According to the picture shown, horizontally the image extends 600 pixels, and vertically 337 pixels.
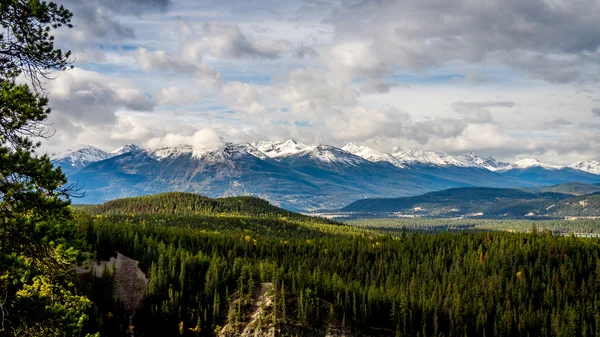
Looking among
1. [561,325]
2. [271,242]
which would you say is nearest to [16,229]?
[561,325]

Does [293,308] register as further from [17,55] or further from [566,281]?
[566,281]

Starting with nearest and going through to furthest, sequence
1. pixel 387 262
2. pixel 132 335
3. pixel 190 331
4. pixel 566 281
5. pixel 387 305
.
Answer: pixel 132 335
pixel 190 331
pixel 387 305
pixel 566 281
pixel 387 262

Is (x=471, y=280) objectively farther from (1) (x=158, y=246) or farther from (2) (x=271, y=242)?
(1) (x=158, y=246)

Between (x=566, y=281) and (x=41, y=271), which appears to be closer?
(x=41, y=271)

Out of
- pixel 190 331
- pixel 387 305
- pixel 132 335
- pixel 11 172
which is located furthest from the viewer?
pixel 387 305

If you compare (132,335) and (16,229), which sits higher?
(16,229)

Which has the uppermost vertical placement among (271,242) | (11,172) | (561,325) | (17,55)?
(17,55)

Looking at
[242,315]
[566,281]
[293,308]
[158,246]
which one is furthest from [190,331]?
[566,281]

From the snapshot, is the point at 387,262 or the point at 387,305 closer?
the point at 387,305

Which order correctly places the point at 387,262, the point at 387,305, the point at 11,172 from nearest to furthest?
1. the point at 11,172
2. the point at 387,305
3. the point at 387,262
